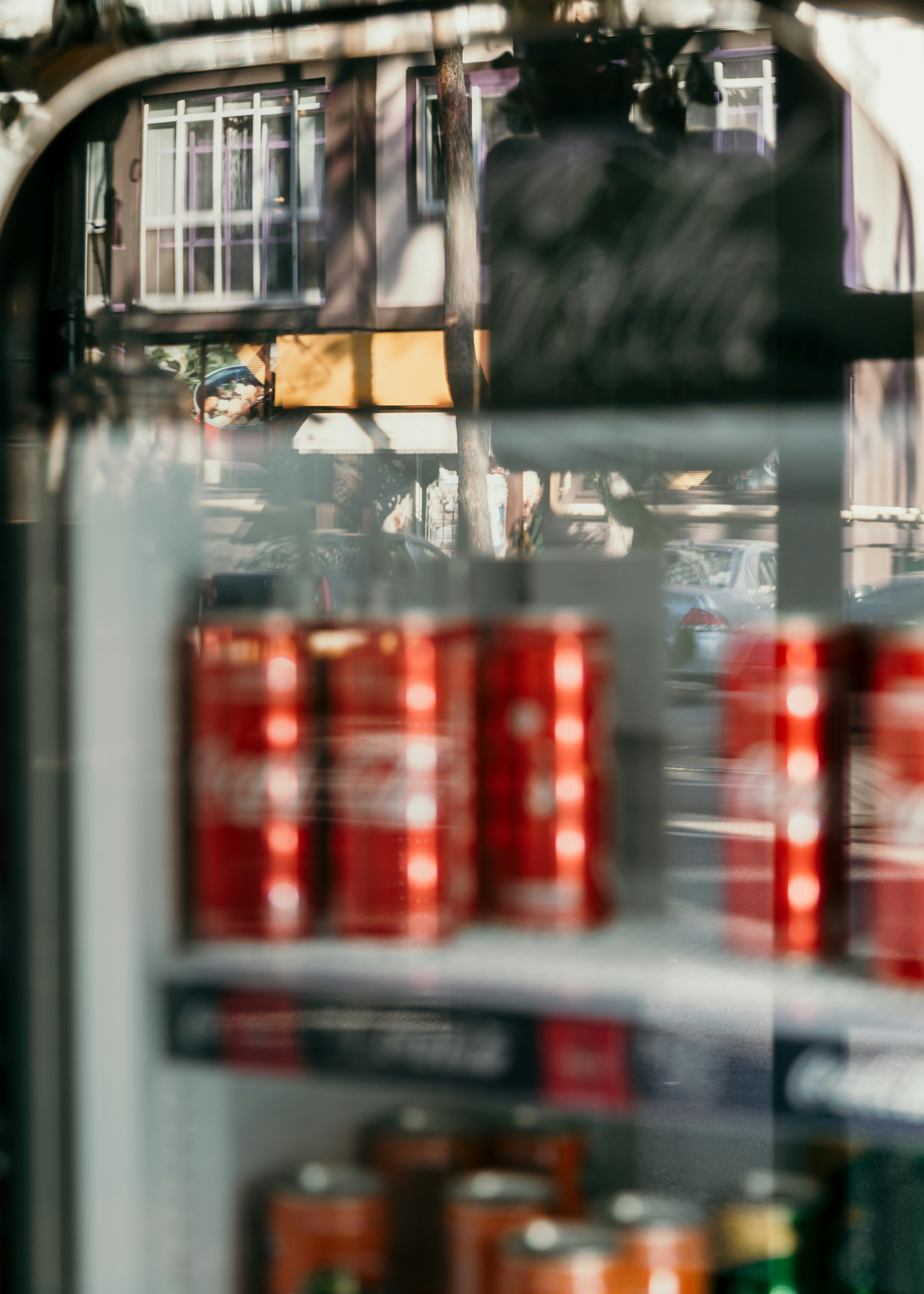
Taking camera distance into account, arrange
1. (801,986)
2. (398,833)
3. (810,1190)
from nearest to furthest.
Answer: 1. (801,986)
2. (398,833)
3. (810,1190)

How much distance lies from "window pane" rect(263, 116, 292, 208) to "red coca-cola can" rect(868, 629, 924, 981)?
612 millimetres

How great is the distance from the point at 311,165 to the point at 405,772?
0.52 meters

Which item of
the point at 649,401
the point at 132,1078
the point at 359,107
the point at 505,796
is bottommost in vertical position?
the point at 132,1078

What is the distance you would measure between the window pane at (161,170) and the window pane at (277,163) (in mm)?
76

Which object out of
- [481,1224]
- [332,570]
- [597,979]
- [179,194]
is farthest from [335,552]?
[481,1224]

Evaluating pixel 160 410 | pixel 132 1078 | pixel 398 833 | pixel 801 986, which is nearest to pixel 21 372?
pixel 160 410

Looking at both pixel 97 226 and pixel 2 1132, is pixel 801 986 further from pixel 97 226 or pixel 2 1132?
pixel 97 226

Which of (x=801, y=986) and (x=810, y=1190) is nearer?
(x=801, y=986)

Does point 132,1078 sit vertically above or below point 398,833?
below

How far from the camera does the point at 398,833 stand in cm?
94

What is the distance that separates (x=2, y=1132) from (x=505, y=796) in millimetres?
458

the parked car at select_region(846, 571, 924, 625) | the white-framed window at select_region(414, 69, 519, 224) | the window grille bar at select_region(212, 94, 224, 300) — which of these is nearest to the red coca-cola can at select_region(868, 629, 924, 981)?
the parked car at select_region(846, 571, 924, 625)

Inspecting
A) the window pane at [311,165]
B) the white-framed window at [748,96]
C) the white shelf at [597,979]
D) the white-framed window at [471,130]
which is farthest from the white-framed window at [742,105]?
the white shelf at [597,979]

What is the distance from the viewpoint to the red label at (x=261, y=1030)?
3.01 ft
